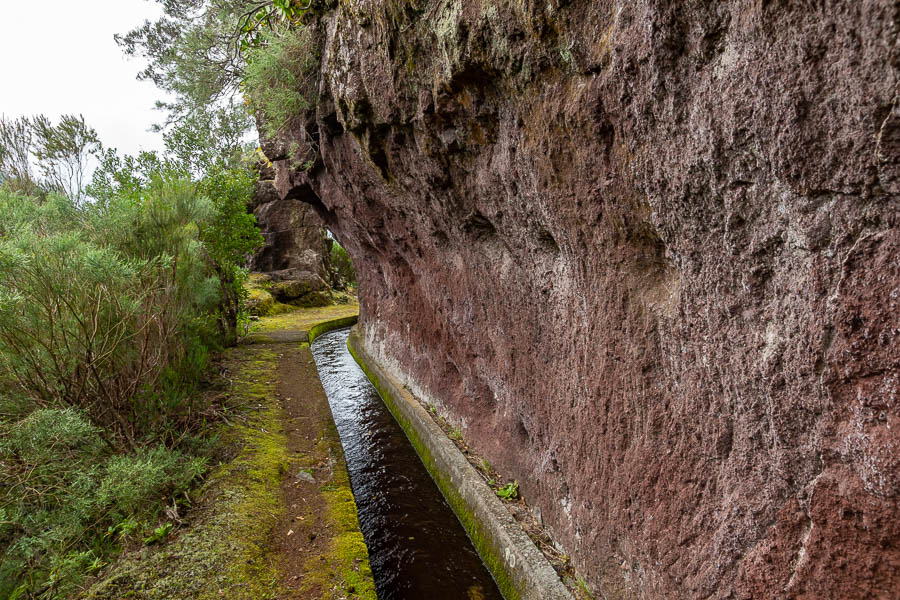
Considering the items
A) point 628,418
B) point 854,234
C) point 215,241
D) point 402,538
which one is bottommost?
point 402,538

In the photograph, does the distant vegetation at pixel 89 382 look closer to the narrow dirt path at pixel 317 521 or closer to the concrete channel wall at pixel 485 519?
the narrow dirt path at pixel 317 521

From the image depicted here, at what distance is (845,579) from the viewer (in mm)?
1909

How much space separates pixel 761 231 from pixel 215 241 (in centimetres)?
1114

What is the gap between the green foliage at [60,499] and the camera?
12.4ft

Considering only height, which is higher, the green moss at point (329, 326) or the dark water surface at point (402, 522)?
the green moss at point (329, 326)

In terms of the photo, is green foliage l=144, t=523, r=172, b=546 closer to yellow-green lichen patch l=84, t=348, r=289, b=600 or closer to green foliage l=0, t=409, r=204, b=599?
yellow-green lichen patch l=84, t=348, r=289, b=600

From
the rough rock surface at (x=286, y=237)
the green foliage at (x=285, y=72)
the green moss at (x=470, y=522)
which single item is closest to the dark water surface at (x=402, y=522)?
the green moss at (x=470, y=522)

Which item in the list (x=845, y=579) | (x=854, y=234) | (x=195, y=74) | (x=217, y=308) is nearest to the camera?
(x=854, y=234)

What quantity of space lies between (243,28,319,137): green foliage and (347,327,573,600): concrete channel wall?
17.7ft

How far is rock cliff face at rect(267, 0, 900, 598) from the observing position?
69.0 inches

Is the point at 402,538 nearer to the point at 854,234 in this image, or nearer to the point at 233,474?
the point at 233,474

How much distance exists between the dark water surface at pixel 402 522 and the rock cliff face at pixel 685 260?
1041 mm

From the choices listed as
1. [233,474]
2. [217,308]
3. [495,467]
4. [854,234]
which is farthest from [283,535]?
[217,308]

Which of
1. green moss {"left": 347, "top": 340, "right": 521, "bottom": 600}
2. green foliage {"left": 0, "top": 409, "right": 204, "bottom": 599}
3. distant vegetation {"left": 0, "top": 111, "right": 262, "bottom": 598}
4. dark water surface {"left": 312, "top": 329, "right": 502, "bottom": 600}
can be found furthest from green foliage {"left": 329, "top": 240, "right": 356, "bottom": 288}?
green foliage {"left": 0, "top": 409, "right": 204, "bottom": 599}
